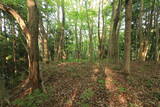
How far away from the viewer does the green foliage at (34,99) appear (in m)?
4.70

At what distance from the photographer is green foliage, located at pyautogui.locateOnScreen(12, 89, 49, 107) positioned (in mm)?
4703

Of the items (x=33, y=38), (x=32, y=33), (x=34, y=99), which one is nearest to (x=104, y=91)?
(x=34, y=99)

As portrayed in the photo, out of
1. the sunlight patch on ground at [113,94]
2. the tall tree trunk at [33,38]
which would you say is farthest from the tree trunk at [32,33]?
the sunlight patch on ground at [113,94]

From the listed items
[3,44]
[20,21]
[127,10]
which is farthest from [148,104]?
[3,44]

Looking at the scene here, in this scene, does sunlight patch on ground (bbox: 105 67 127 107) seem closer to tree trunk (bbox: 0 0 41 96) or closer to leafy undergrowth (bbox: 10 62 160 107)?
leafy undergrowth (bbox: 10 62 160 107)

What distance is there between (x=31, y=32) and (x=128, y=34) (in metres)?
4.86

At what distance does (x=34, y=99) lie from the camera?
193 inches

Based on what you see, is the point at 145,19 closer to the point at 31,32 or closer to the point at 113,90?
the point at 113,90

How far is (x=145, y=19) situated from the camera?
49.4 ft

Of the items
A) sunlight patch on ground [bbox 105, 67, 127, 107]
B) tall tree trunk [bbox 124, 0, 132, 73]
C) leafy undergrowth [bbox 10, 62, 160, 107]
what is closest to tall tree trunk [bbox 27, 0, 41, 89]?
leafy undergrowth [bbox 10, 62, 160, 107]

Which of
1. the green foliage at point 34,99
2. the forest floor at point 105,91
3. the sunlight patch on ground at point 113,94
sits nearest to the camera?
the sunlight patch on ground at point 113,94

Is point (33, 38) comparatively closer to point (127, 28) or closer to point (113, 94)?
point (113, 94)

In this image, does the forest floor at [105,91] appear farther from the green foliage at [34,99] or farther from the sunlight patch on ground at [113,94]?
the green foliage at [34,99]

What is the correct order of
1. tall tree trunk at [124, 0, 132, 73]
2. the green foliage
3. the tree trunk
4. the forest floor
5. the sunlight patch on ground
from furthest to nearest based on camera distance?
tall tree trunk at [124, 0, 132, 73] → the tree trunk → the green foliage → the forest floor → the sunlight patch on ground
